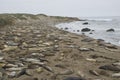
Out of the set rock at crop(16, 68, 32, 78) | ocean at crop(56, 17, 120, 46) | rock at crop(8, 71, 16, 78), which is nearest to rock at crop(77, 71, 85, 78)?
rock at crop(16, 68, 32, 78)

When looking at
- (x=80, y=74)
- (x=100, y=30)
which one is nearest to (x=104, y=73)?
(x=80, y=74)

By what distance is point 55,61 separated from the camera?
6957 millimetres

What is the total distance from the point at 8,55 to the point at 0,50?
0.79 m

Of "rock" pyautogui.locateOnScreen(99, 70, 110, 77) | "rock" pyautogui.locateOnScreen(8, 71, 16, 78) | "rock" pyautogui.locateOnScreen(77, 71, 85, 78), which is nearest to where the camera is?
"rock" pyautogui.locateOnScreen(8, 71, 16, 78)

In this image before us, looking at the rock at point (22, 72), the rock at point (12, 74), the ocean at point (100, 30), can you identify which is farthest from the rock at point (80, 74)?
the ocean at point (100, 30)

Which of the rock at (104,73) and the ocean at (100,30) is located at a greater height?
the rock at (104,73)

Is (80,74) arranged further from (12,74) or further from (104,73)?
(12,74)

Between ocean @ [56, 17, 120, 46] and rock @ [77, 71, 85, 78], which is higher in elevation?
rock @ [77, 71, 85, 78]

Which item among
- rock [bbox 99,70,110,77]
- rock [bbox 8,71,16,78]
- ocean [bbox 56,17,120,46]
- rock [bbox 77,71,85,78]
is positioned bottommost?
ocean [bbox 56,17,120,46]

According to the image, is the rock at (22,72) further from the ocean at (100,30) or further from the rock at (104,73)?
the ocean at (100,30)

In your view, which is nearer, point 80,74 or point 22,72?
point 22,72

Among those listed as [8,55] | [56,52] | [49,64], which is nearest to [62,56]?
[56,52]

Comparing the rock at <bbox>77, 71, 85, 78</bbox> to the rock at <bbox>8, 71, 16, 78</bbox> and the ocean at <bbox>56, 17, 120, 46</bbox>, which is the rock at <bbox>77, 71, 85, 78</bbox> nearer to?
the rock at <bbox>8, 71, 16, 78</bbox>

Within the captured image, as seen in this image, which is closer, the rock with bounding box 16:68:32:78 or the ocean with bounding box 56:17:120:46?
the rock with bounding box 16:68:32:78
